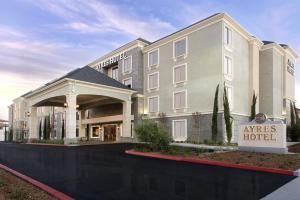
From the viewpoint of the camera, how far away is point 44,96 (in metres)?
34.5

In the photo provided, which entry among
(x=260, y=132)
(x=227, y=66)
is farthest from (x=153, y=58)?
(x=260, y=132)

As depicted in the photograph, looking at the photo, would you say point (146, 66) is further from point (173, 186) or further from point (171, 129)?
point (173, 186)

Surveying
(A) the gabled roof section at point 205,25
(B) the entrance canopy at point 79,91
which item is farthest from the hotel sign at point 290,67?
(B) the entrance canopy at point 79,91

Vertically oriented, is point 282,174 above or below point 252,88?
below

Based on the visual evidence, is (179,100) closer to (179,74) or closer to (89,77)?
(179,74)

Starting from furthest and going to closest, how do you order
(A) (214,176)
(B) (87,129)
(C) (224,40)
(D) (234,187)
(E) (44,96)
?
(B) (87,129) → (E) (44,96) → (C) (224,40) → (A) (214,176) → (D) (234,187)

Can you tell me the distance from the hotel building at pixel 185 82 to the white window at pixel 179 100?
0.12m

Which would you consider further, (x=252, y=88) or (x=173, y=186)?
(x=252, y=88)

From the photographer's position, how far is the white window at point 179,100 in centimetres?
3105

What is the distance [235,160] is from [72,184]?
8.34m

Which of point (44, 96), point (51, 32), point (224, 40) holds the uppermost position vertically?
point (224, 40)

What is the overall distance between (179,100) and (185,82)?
7.32 ft

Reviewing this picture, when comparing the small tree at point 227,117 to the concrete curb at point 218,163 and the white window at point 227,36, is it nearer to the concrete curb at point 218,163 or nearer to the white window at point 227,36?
the white window at point 227,36

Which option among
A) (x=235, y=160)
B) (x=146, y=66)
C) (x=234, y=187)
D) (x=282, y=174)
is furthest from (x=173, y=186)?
(x=146, y=66)
